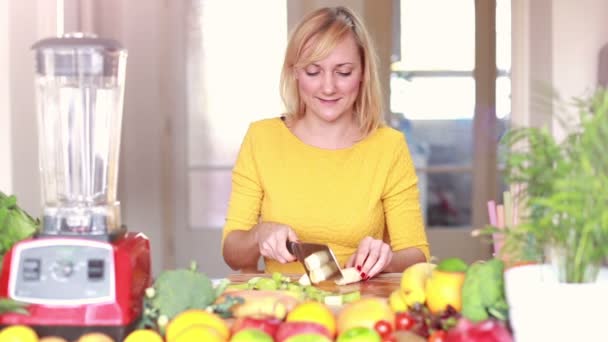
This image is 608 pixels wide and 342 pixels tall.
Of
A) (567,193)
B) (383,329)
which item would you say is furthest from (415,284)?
(567,193)

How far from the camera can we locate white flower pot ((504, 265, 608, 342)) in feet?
3.41

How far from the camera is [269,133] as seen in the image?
2346 mm

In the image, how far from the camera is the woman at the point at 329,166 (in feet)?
7.20

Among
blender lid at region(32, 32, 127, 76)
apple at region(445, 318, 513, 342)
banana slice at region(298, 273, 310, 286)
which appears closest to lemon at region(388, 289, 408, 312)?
apple at region(445, 318, 513, 342)

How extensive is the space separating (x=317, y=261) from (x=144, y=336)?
0.58 metres

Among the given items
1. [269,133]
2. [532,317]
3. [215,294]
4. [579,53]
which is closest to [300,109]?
[269,133]

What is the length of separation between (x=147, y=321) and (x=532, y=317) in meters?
0.56

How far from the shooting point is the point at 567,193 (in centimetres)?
102

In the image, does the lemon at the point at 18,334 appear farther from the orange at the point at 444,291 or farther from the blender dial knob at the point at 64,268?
the orange at the point at 444,291

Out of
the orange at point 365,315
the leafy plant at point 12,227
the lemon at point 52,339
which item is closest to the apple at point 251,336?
the orange at point 365,315

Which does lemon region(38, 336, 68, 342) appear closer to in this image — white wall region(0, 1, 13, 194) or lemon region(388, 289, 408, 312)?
lemon region(388, 289, 408, 312)

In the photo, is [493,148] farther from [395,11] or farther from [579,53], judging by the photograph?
[579,53]

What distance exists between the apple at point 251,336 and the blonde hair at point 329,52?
1.11 meters

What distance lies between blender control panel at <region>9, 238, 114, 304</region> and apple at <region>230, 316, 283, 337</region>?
0.18 meters
